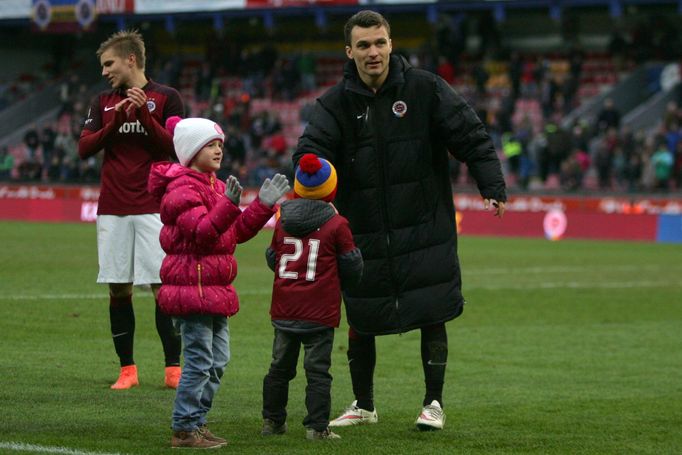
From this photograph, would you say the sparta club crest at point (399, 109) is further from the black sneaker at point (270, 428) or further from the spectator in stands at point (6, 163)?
the spectator in stands at point (6, 163)

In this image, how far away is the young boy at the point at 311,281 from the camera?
7387 mm

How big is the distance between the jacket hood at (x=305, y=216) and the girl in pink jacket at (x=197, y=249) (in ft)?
1.21

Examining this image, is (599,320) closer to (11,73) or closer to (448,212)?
(448,212)

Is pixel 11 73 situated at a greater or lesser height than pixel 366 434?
greater

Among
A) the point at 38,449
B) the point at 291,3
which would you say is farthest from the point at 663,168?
the point at 38,449

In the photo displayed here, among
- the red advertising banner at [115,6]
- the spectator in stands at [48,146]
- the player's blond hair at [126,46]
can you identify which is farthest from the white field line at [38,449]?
the red advertising banner at [115,6]

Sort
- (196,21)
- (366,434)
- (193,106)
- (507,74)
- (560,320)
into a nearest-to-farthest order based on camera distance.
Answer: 1. (366,434)
2. (560,320)
3. (507,74)
4. (193,106)
5. (196,21)

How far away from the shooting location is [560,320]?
48.7ft

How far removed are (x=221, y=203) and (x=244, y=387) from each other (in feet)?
9.97

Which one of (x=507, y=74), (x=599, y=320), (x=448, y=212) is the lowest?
(x=599, y=320)

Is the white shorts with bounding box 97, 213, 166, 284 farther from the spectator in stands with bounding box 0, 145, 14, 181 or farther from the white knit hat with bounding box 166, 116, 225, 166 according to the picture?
the spectator in stands with bounding box 0, 145, 14, 181

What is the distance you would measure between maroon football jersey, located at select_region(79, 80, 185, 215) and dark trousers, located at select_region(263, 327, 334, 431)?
2.26 metres

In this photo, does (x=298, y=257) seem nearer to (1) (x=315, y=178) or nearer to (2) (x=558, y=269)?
(1) (x=315, y=178)

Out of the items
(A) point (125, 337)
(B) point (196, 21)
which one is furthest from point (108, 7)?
(A) point (125, 337)
